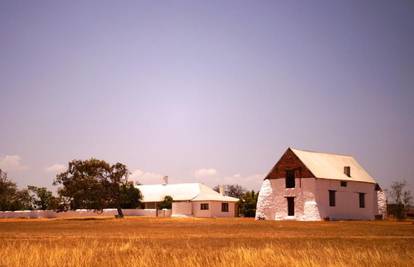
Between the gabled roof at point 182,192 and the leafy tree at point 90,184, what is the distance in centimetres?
1289

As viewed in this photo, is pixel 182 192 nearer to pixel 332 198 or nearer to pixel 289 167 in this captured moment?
pixel 289 167

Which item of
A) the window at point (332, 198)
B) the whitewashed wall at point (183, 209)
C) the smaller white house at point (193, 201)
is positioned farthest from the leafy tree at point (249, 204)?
the window at point (332, 198)

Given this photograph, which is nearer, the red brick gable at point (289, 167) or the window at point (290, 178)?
the red brick gable at point (289, 167)

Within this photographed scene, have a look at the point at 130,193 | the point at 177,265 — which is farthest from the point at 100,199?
the point at 177,265

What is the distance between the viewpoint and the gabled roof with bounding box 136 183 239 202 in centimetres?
7475

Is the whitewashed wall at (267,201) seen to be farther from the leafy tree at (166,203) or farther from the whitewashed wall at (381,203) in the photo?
the leafy tree at (166,203)

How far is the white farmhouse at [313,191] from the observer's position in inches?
2172

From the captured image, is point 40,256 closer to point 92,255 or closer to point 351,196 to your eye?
point 92,255

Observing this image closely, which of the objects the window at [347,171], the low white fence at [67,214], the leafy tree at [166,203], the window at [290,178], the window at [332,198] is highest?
the window at [347,171]

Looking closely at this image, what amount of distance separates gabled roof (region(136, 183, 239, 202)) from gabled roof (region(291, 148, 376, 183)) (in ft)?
57.3

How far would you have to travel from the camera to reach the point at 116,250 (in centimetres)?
1734

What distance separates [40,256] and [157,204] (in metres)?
66.1

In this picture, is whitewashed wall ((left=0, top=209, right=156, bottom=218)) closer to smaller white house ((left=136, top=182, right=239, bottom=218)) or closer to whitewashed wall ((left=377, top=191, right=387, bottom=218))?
smaller white house ((left=136, top=182, right=239, bottom=218))

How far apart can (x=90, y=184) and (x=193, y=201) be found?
1600cm
